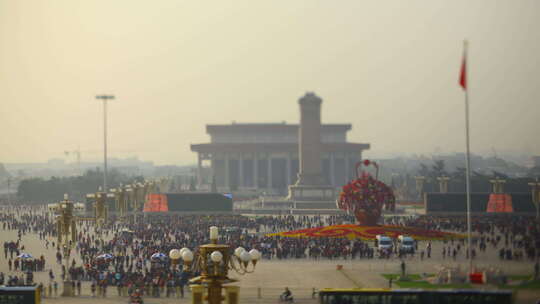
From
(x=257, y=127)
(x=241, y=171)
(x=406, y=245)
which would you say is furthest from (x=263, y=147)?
(x=406, y=245)

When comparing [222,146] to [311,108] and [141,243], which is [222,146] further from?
[141,243]

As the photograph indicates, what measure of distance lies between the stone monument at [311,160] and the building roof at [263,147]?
40.2 metres

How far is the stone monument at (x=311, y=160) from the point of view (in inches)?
3812

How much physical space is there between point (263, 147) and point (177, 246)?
92.6 meters

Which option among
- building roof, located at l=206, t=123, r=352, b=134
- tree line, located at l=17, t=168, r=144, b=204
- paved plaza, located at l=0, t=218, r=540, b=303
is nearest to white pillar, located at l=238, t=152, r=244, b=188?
building roof, located at l=206, t=123, r=352, b=134

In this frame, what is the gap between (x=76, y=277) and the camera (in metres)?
38.7

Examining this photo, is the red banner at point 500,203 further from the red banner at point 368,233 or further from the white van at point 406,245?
the white van at point 406,245

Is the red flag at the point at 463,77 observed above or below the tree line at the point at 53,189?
above

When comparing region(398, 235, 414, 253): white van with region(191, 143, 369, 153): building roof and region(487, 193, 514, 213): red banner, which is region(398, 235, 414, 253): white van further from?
region(191, 143, 369, 153): building roof

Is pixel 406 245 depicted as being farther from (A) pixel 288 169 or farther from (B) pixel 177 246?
(A) pixel 288 169

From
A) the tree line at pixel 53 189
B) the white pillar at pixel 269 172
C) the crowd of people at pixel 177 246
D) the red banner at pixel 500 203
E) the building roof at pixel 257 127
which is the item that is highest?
the building roof at pixel 257 127

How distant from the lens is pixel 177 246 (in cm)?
4903

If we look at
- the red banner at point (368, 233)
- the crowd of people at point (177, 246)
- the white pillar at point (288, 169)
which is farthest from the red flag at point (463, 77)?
the white pillar at point (288, 169)

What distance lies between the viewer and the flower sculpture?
5759cm
